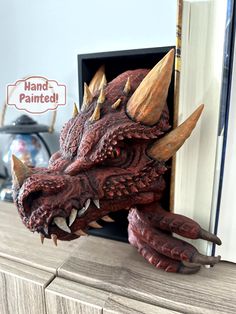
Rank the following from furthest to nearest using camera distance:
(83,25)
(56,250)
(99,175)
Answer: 1. (83,25)
2. (56,250)
3. (99,175)

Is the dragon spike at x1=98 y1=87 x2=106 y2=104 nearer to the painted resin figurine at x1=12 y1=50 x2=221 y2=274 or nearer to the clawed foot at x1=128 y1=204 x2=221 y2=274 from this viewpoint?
the painted resin figurine at x1=12 y1=50 x2=221 y2=274

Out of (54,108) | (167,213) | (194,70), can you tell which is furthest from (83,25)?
(167,213)

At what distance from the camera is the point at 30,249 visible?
0.42 meters

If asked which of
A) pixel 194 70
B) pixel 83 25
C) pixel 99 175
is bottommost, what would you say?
pixel 99 175

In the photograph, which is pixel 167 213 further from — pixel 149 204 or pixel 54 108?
pixel 54 108

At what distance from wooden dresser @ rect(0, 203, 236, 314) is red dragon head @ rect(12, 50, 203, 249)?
0.28ft

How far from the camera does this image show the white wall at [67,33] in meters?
0.54

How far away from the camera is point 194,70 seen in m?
0.34

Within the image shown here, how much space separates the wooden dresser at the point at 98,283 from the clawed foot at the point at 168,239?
Answer: 17 mm

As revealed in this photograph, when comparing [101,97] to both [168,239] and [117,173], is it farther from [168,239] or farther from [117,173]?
[168,239]

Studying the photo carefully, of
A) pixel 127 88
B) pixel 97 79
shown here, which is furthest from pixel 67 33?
pixel 127 88

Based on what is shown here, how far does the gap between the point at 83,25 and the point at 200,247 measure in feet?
1.76

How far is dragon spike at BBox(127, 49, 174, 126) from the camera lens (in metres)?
0.28

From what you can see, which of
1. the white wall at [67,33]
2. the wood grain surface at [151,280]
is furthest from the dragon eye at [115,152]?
the white wall at [67,33]
